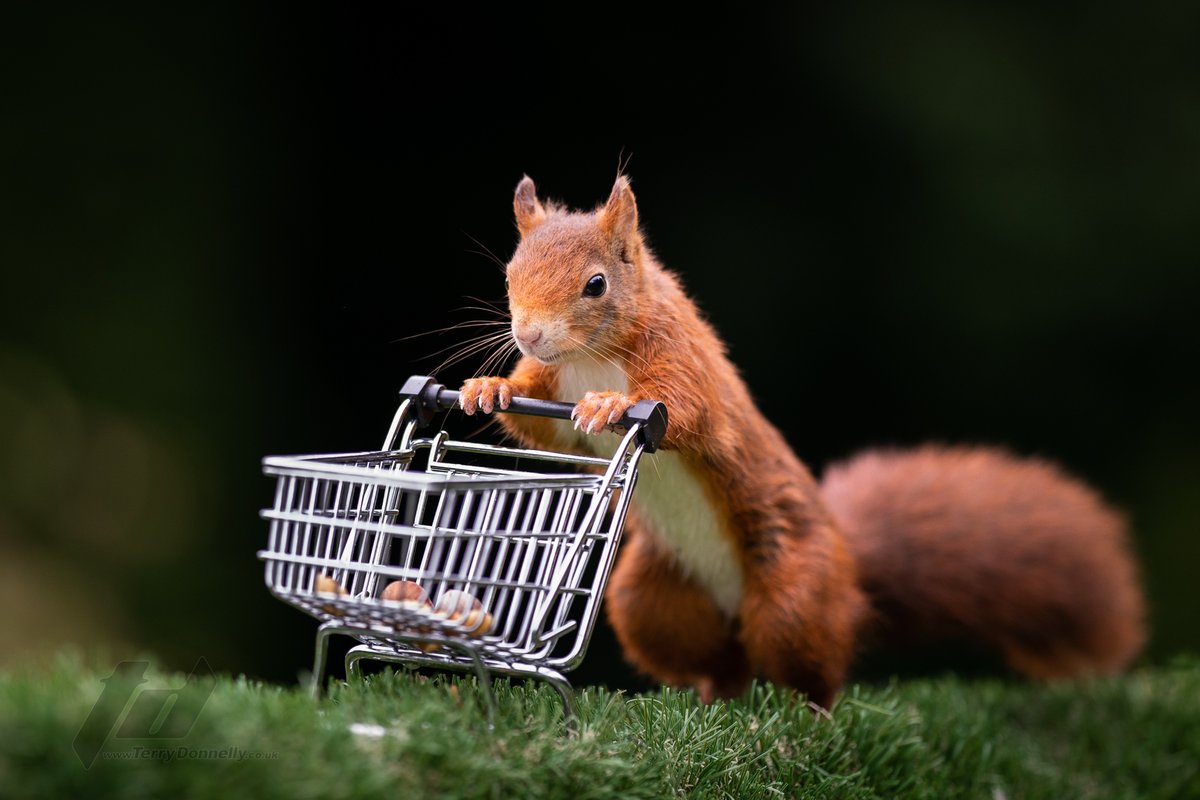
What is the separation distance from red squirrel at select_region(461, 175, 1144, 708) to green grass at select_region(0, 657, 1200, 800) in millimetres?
112

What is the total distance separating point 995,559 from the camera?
7.06ft

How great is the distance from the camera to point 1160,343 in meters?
3.24

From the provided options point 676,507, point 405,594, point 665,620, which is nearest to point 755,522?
point 676,507

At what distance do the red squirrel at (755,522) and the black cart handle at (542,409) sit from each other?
0.06ft

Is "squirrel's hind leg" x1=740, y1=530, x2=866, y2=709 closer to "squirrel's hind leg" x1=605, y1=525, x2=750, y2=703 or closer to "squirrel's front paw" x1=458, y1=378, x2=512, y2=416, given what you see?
"squirrel's hind leg" x1=605, y1=525, x2=750, y2=703

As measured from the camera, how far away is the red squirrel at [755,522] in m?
1.56

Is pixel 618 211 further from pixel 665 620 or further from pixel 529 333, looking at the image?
→ pixel 665 620

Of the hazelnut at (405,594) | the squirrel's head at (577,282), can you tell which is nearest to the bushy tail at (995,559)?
the squirrel's head at (577,282)

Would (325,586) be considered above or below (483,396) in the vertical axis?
below

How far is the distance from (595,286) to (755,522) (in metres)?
0.43

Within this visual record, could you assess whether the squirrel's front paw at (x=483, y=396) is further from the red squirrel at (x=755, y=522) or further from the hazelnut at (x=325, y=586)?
the hazelnut at (x=325, y=586)

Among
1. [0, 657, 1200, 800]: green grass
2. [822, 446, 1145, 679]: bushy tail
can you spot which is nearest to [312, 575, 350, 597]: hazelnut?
[0, 657, 1200, 800]: green grass

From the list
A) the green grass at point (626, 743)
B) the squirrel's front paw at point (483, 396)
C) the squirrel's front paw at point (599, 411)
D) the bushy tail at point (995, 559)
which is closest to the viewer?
the green grass at point (626, 743)

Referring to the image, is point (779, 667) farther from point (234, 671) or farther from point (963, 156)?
point (963, 156)
